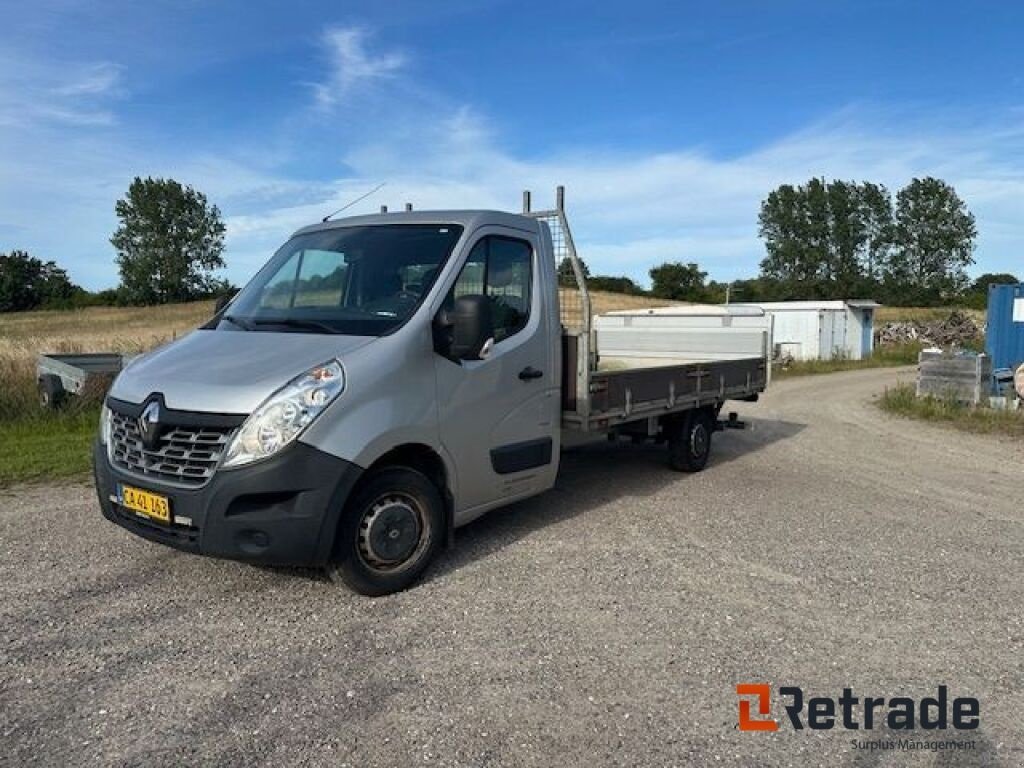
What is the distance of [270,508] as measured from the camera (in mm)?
4086

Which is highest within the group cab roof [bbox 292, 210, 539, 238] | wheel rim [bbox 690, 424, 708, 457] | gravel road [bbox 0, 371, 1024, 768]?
cab roof [bbox 292, 210, 539, 238]

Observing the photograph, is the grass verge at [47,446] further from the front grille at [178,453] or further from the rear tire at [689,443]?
the rear tire at [689,443]

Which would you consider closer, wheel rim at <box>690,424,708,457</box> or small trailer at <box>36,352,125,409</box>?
wheel rim at <box>690,424,708,457</box>

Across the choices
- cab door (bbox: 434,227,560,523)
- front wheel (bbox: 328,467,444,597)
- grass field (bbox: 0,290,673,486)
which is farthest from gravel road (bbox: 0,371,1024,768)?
grass field (bbox: 0,290,673,486)

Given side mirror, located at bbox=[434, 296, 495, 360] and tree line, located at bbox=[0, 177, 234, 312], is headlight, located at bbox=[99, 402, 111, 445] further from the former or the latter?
tree line, located at bbox=[0, 177, 234, 312]

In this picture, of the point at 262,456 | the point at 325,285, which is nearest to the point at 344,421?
the point at 262,456

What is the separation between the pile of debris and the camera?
41.6 meters

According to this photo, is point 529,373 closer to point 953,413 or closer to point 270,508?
point 270,508

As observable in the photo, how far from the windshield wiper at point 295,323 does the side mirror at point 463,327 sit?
63 cm

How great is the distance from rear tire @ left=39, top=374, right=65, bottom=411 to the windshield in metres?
7.31

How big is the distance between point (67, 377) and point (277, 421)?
9.17 m

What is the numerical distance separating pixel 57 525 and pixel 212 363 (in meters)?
2.83

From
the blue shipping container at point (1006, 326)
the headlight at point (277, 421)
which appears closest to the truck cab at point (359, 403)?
the headlight at point (277, 421)

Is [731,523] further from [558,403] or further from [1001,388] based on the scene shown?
[1001,388]
